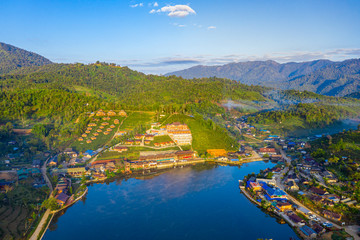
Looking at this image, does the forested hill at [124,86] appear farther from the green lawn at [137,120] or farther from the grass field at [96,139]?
the grass field at [96,139]

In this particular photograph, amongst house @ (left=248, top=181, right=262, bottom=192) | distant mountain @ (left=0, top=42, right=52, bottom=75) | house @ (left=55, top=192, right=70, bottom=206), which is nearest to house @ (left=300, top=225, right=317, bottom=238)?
house @ (left=248, top=181, right=262, bottom=192)

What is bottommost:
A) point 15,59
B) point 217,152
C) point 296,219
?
point 217,152

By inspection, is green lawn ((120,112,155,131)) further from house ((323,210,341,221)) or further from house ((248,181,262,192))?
house ((323,210,341,221))

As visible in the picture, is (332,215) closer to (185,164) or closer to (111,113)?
(185,164)

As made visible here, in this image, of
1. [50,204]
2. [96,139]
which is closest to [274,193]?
[50,204]

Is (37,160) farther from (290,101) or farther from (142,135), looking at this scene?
(290,101)

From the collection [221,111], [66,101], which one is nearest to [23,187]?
[66,101]

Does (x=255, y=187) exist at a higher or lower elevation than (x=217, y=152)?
higher
